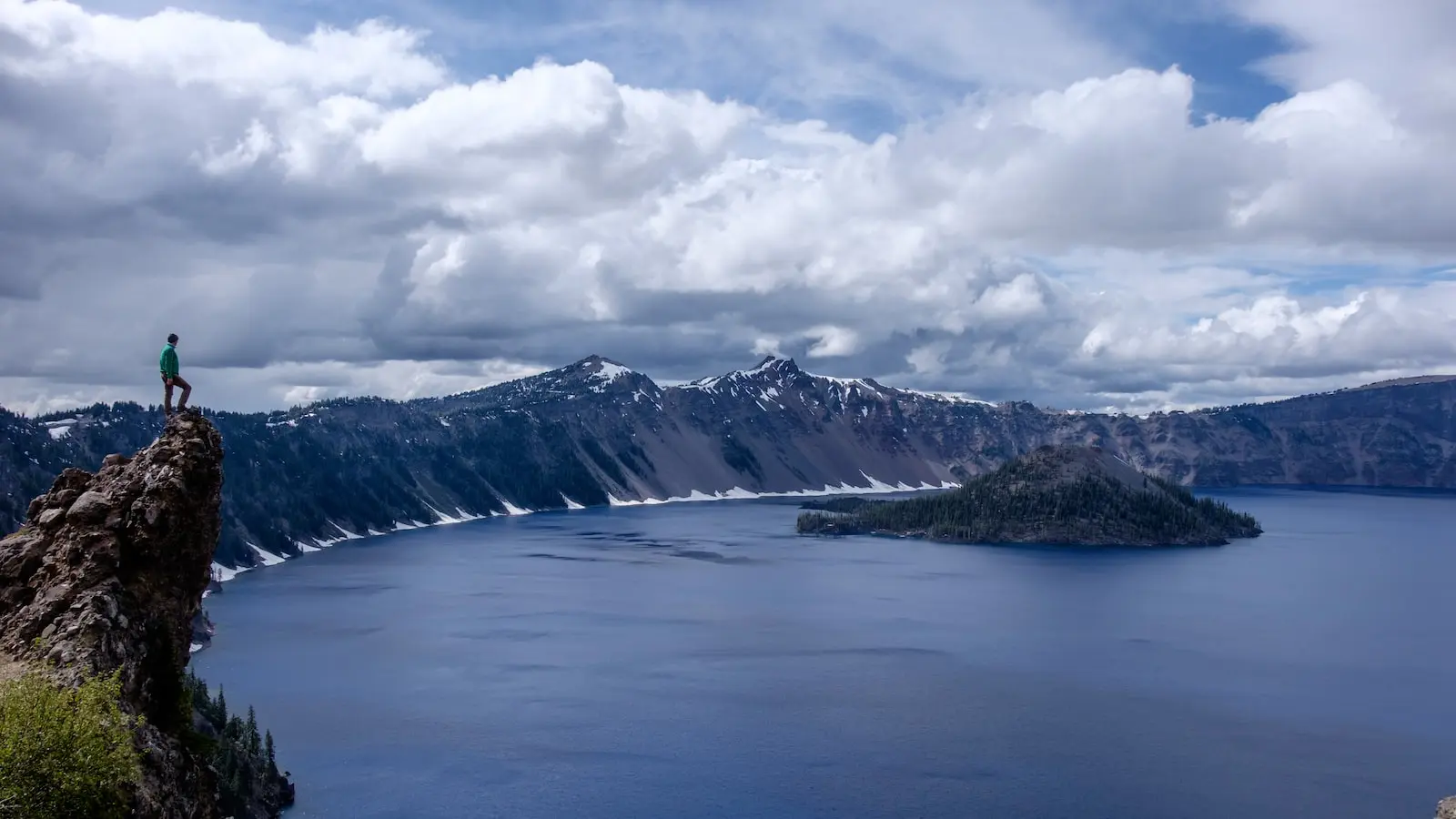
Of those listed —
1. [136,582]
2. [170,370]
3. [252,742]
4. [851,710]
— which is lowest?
[851,710]

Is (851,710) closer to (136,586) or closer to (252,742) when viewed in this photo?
(252,742)

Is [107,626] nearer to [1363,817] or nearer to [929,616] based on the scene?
[1363,817]

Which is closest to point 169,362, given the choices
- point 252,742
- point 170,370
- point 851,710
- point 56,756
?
point 170,370

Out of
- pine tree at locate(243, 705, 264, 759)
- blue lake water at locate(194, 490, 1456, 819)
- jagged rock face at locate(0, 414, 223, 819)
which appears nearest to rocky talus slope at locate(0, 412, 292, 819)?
jagged rock face at locate(0, 414, 223, 819)

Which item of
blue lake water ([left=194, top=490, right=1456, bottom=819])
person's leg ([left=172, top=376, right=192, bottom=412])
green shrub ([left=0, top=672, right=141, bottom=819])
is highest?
person's leg ([left=172, top=376, right=192, bottom=412])

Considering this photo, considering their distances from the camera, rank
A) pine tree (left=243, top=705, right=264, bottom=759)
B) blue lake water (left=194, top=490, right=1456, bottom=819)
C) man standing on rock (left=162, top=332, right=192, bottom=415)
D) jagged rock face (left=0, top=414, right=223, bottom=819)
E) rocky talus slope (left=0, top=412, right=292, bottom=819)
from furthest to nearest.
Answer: blue lake water (left=194, top=490, right=1456, bottom=819)
pine tree (left=243, top=705, right=264, bottom=759)
man standing on rock (left=162, top=332, right=192, bottom=415)
jagged rock face (left=0, top=414, right=223, bottom=819)
rocky talus slope (left=0, top=412, right=292, bottom=819)

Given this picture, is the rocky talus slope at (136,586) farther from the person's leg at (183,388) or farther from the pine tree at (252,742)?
the pine tree at (252,742)

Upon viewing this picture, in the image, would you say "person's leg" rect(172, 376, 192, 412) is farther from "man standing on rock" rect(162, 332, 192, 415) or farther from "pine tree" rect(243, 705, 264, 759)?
"pine tree" rect(243, 705, 264, 759)
